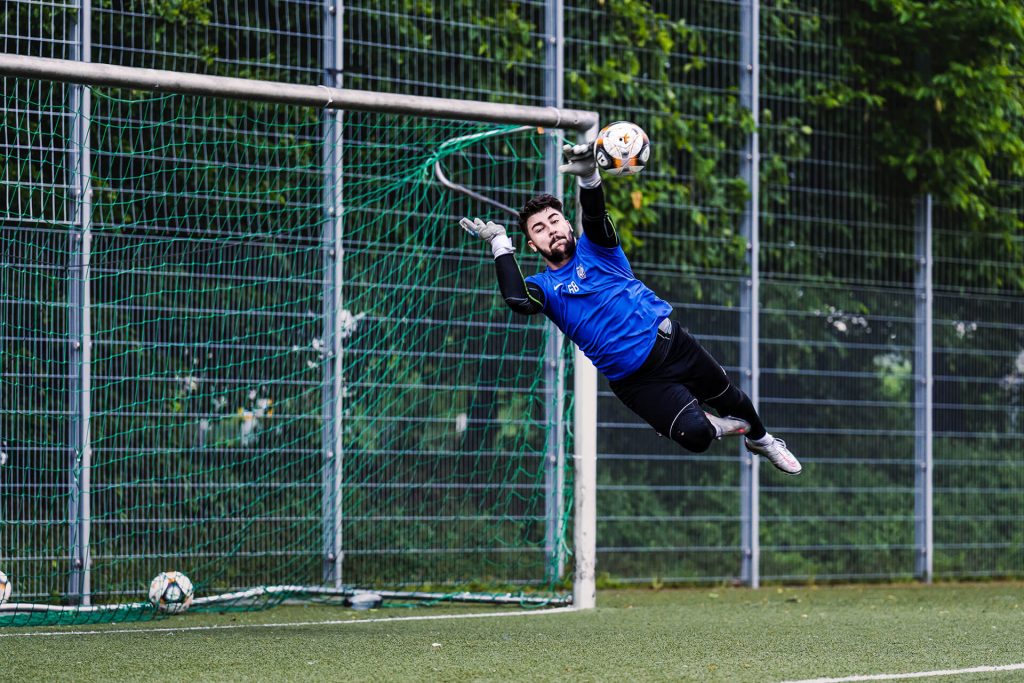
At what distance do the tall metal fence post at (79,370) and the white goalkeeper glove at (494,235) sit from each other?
109 inches

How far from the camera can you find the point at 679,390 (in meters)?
6.90

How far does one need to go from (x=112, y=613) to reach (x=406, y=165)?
3.72 meters

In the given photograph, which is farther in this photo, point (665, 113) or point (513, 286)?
point (665, 113)

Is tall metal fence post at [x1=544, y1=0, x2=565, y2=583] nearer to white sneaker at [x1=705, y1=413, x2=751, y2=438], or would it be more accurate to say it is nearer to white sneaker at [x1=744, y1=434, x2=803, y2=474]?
white sneaker at [x1=744, y1=434, x2=803, y2=474]

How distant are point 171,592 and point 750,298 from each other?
16.9 ft

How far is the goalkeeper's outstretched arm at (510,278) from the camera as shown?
672 centimetres

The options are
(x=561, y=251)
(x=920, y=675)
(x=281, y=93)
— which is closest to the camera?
(x=920, y=675)

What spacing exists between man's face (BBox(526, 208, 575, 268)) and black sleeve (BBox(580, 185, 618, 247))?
0.36 ft

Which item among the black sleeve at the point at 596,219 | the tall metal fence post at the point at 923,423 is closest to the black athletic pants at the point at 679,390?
the black sleeve at the point at 596,219

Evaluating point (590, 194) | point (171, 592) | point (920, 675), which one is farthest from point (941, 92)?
point (171, 592)

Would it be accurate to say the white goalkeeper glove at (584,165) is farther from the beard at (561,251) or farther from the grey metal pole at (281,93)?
the grey metal pole at (281,93)

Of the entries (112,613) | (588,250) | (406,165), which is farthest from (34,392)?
(588,250)

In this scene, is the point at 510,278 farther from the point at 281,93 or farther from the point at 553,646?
the point at 281,93

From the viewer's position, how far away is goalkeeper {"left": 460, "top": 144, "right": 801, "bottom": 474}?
687cm
